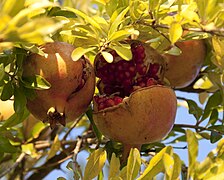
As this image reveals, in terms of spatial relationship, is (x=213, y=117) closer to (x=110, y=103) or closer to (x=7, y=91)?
(x=110, y=103)

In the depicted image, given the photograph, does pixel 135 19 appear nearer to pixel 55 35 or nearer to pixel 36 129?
pixel 55 35

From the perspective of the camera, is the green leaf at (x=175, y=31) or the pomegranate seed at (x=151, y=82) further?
the pomegranate seed at (x=151, y=82)

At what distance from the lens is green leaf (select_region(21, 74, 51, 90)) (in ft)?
3.18

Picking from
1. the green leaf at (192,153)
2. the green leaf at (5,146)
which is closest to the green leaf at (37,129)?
the green leaf at (5,146)

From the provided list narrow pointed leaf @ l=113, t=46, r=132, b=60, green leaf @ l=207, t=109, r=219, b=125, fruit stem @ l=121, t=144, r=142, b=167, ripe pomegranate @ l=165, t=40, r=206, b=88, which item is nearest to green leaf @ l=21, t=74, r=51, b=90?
narrow pointed leaf @ l=113, t=46, r=132, b=60

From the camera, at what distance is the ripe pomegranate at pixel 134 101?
1.06 meters

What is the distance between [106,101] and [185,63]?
0.31 meters

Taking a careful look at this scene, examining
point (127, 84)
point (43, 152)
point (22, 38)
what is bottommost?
point (43, 152)

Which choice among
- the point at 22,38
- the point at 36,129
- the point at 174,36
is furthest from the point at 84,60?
the point at 36,129

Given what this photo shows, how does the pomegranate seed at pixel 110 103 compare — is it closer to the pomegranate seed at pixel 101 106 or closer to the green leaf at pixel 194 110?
the pomegranate seed at pixel 101 106

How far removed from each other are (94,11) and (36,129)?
14.7 inches

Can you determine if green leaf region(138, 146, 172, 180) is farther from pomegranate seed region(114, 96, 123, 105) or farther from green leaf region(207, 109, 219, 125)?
green leaf region(207, 109, 219, 125)

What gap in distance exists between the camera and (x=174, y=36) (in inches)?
37.6

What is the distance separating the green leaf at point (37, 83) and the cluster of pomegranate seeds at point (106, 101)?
176 millimetres
